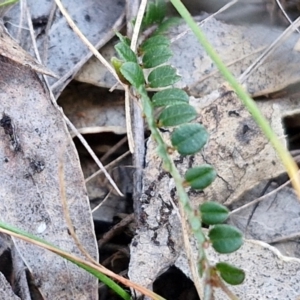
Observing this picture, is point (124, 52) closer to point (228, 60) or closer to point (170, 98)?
point (170, 98)

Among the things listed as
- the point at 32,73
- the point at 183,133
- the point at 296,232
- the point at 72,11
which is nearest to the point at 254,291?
the point at 296,232

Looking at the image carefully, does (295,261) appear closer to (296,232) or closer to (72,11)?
(296,232)

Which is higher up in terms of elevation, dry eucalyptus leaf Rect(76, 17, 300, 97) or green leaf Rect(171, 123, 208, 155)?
green leaf Rect(171, 123, 208, 155)

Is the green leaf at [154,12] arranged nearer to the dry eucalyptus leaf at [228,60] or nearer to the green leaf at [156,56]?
the dry eucalyptus leaf at [228,60]

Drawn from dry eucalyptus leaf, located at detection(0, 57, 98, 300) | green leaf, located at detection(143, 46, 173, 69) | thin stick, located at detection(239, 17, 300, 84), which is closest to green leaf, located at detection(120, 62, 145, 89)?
green leaf, located at detection(143, 46, 173, 69)

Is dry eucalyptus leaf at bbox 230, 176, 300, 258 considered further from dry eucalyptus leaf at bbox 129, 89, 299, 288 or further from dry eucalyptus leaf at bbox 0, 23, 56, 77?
dry eucalyptus leaf at bbox 0, 23, 56, 77

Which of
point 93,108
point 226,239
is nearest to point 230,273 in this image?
point 226,239
